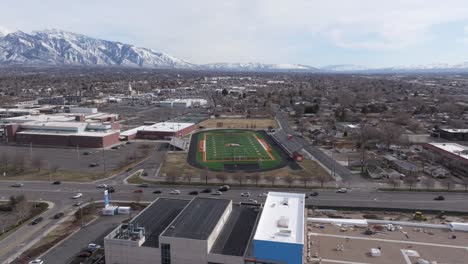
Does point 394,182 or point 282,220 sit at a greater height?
point 282,220

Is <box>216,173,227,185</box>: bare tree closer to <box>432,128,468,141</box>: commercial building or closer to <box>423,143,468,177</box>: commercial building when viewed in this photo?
<box>423,143,468,177</box>: commercial building

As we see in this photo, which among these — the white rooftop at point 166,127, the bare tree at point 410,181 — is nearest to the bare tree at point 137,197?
the bare tree at point 410,181

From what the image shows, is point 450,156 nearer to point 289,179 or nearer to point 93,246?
point 289,179

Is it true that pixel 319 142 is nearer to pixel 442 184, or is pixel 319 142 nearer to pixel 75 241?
pixel 442 184

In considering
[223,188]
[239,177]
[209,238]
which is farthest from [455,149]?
[209,238]

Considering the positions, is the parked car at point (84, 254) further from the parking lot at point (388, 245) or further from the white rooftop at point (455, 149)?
the white rooftop at point (455, 149)

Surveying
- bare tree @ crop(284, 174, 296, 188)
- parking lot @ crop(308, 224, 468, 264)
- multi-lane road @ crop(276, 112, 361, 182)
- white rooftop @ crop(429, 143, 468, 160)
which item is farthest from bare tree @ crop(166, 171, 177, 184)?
white rooftop @ crop(429, 143, 468, 160)

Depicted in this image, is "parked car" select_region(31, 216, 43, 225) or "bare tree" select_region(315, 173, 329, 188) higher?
"bare tree" select_region(315, 173, 329, 188)
